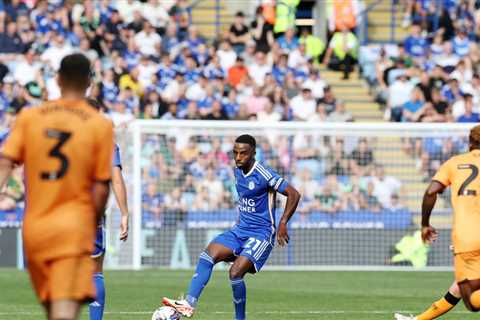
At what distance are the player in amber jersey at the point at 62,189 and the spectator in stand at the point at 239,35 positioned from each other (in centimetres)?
2035

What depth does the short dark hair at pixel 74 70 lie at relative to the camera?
740 centimetres

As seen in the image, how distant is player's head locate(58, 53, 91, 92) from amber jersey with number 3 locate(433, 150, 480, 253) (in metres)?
3.99

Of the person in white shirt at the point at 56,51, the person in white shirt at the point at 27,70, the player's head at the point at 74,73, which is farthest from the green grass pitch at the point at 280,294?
the player's head at the point at 74,73

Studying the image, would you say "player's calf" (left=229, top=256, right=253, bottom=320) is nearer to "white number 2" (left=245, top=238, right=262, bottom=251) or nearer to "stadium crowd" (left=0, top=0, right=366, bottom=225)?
"white number 2" (left=245, top=238, right=262, bottom=251)

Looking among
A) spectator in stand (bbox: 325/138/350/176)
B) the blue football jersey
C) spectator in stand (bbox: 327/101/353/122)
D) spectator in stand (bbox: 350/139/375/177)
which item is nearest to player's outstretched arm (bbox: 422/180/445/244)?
the blue football jersey

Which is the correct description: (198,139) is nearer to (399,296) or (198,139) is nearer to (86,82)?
(399,296)

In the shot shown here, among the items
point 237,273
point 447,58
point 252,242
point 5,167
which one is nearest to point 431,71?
point 447,58

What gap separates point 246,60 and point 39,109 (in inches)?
788

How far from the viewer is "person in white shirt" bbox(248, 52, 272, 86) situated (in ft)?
86.9

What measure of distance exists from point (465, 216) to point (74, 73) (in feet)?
14.1

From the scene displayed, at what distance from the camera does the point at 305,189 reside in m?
22.8

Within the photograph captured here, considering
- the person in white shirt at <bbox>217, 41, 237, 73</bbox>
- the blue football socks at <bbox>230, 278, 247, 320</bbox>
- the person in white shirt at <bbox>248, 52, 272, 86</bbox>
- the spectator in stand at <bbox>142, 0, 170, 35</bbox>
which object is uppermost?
the spectator in stand at <bbox>142, 0, 170, 35</bbox>

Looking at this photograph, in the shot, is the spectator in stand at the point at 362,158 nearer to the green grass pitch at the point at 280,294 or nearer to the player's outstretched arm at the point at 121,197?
the green grass pitch at the point at 280,294

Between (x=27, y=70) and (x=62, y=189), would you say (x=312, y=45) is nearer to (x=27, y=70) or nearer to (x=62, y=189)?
(x=27, y=70)
